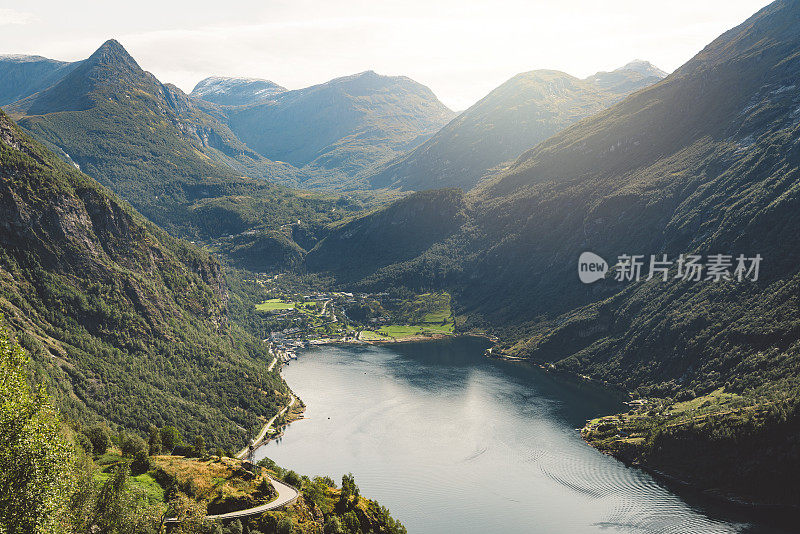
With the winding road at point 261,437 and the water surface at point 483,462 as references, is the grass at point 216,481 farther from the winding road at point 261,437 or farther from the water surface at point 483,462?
the winding road at point 261,437

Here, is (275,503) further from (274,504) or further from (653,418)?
(653,418)

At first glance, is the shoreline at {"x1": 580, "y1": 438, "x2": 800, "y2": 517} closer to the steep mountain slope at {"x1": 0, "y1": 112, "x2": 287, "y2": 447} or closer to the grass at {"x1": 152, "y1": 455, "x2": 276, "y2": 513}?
the grass at {"x1": 152, "y1": 455, "x2": 276, "y2": 513}

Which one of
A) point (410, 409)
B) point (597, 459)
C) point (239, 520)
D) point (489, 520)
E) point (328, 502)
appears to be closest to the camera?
point (239, 520)

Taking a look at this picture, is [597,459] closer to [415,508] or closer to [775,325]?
[415,508]

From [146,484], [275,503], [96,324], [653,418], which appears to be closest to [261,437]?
[96,324]

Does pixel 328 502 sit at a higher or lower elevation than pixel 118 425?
higher

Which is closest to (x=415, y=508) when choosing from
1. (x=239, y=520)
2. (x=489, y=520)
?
(x=489, y=520)
